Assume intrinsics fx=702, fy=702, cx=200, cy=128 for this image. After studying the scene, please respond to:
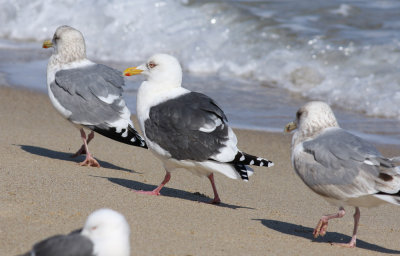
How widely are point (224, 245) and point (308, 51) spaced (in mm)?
8696

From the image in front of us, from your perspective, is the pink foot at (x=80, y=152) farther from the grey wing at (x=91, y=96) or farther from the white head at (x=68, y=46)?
the white head at (x=68, y=46)

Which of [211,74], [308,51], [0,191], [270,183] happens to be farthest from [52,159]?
[308,51]

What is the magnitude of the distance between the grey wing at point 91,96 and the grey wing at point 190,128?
1.11 metres

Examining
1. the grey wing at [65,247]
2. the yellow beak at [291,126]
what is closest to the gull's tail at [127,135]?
the yellow beak at [291,126]

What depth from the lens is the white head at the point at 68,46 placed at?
7.10 meters

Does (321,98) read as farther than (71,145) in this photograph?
Yes

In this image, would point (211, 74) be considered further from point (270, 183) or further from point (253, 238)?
point (253, 238)

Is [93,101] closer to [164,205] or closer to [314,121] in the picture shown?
[164,205]

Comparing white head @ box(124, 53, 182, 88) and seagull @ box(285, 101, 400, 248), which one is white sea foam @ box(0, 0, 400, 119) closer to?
white head @ box(124, 53, 182, 88)

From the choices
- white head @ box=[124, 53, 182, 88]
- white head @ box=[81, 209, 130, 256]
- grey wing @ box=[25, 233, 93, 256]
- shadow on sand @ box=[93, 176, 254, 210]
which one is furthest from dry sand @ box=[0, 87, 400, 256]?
white head @ box=[124, 53, 182, 88]

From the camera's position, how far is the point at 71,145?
24.8 feet

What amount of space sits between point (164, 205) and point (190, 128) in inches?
25.0

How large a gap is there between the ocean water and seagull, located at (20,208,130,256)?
549 centimetres

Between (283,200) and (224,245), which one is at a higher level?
(224,245)
